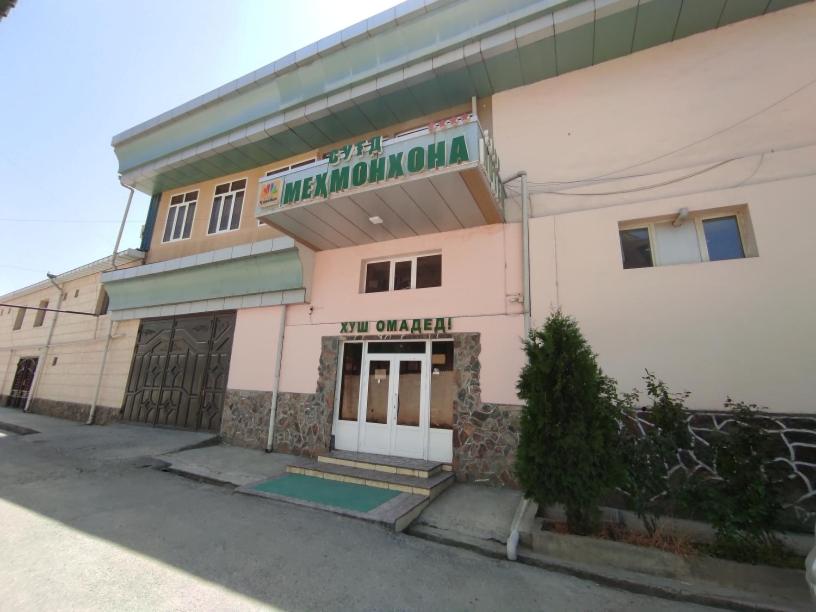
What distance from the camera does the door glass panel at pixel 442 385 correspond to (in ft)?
23.9

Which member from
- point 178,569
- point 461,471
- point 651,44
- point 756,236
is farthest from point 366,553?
point 651,44

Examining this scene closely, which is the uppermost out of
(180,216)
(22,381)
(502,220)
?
(180,216)

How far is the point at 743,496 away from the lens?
378cm

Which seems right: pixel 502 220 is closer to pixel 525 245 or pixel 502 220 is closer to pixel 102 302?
pixel 525 245

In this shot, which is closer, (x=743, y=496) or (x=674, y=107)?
(x=743, y=496)

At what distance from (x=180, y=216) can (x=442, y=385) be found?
35.5ft

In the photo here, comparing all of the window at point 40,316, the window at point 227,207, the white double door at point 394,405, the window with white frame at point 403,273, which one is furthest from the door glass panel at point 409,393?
the window at point 40,316

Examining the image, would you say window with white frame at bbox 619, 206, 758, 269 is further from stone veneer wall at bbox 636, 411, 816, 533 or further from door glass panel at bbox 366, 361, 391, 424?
door glass panel at bbox 366, 361, 391, 424

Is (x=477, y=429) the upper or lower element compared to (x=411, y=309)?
lower

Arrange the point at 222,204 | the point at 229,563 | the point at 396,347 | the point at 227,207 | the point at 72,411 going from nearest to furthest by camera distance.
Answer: the point at 229,563 < the point at 396,347 < the point at 227,207 < the point at 222,204 < the point at 72,411

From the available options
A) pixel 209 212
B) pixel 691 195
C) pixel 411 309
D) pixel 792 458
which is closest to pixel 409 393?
pixel 411 309

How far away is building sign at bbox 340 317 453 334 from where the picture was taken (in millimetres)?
7453

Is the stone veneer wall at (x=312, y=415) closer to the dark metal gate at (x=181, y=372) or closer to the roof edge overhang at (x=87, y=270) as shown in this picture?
the dark metal gate at (x=181, y=372)

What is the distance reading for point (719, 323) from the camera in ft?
18.4
